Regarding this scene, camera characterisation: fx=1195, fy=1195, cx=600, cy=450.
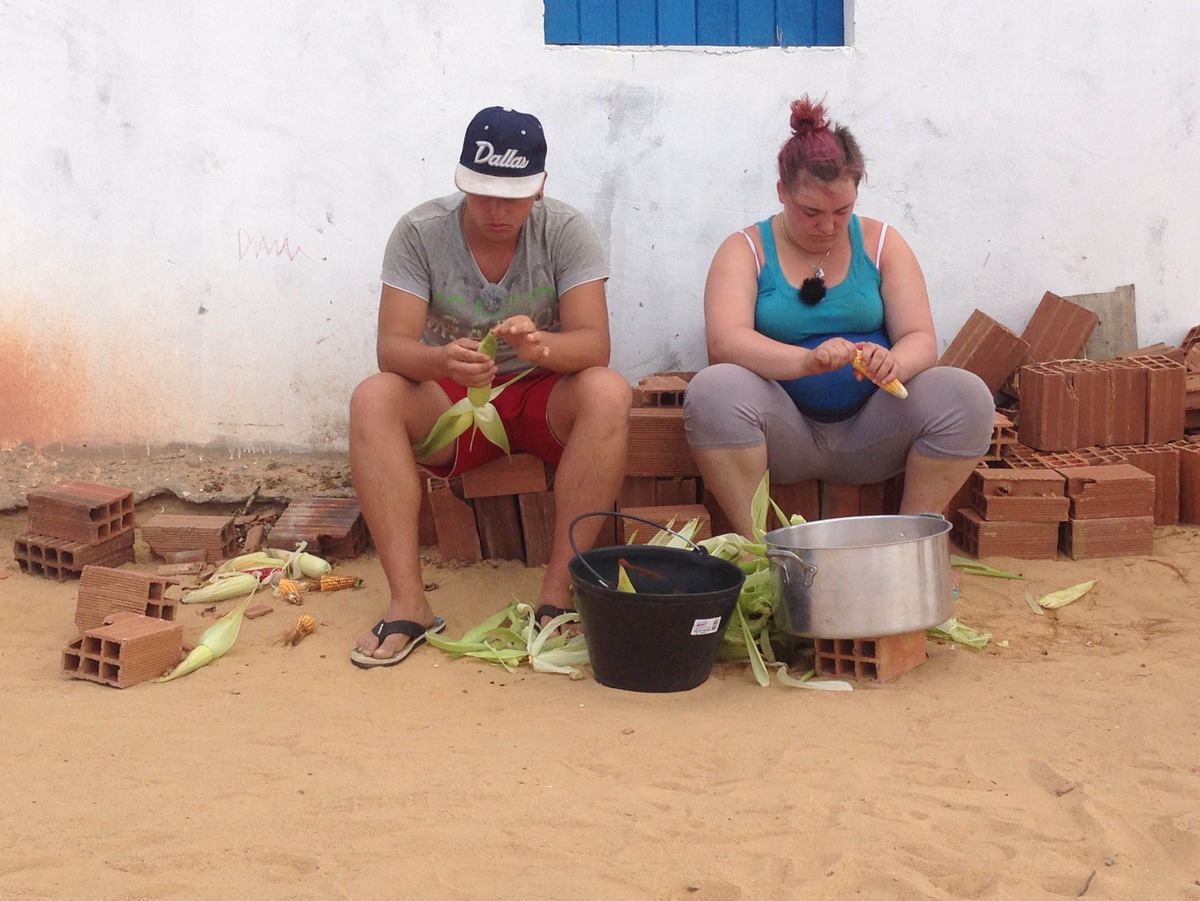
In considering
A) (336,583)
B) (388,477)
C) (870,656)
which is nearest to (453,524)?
(336,583)

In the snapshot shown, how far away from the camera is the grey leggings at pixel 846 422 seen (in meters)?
3.77

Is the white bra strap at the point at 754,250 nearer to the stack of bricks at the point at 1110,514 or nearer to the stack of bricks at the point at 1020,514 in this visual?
the stack of bricks at the point at 1020,514

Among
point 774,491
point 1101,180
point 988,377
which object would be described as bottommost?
point 774,491

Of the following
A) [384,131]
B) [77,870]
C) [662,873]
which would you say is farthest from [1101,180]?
[77,870]

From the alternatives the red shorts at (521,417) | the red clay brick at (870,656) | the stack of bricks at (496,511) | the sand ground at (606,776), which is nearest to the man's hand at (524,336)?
the red shorts at (521,417)

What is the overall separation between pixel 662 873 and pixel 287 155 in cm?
344

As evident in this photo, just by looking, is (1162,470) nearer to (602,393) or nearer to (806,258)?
(806,258)

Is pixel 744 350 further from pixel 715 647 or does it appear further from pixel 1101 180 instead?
pixel 1101 180

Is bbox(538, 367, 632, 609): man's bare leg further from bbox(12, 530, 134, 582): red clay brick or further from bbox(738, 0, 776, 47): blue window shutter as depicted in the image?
bbox(738, 0, 776, 47): blue window shutter

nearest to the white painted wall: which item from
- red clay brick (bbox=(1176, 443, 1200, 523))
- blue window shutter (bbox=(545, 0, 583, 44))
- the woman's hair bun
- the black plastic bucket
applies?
blue window shutter (bbox=(545, 0, 583, 44))

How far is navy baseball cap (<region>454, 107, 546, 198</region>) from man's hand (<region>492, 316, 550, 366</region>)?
383 mm

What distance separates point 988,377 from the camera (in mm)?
4758

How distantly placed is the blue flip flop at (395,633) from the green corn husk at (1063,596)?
1936mm

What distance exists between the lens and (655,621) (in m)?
3.04
